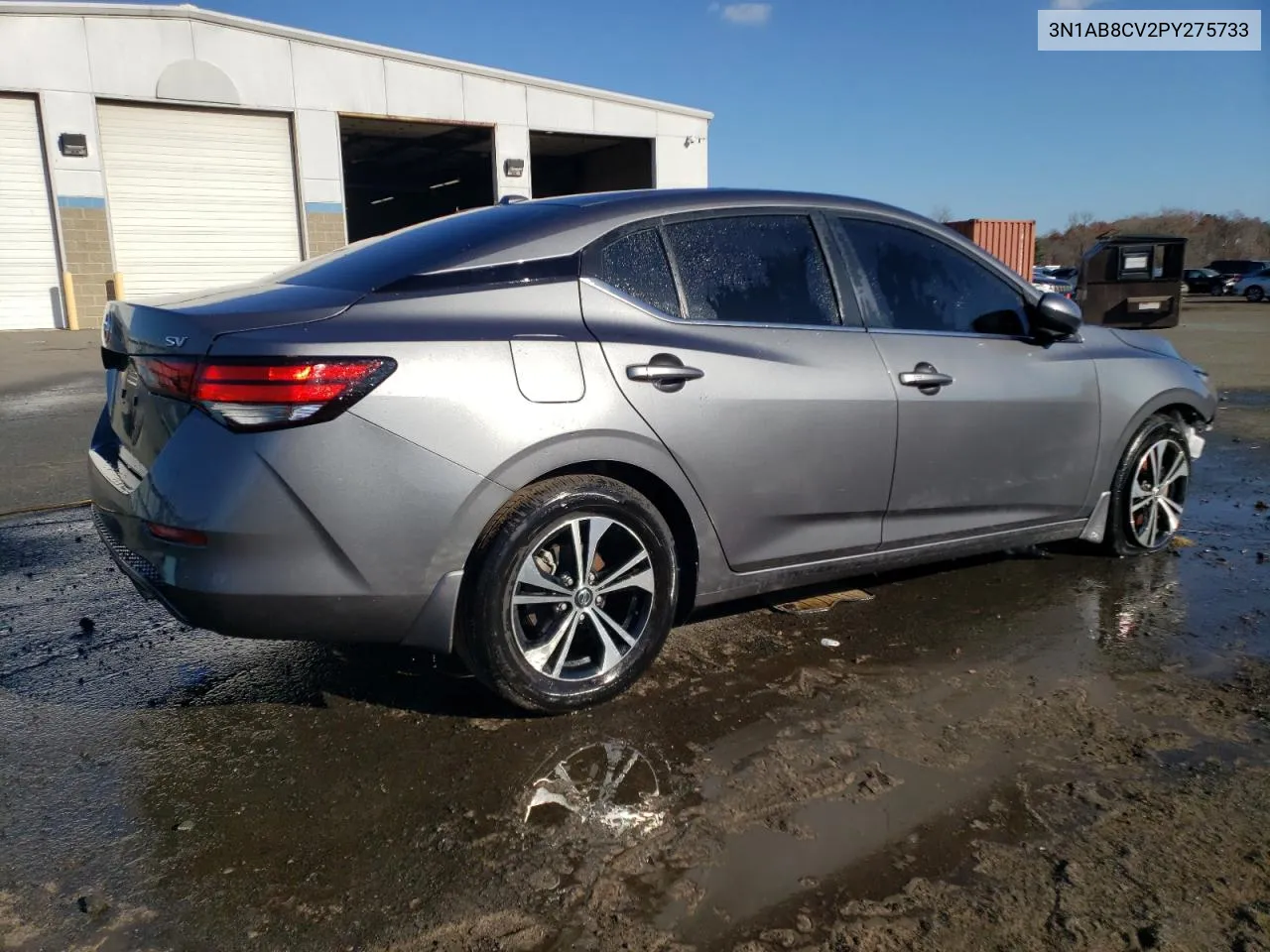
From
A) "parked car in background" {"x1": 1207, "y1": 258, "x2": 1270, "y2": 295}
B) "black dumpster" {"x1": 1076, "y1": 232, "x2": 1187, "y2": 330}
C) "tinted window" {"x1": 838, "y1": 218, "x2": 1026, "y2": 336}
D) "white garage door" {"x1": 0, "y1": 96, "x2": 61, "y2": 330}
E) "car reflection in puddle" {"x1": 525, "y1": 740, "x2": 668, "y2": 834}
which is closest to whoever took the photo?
"car reflection in puddle" {"x1": 525, "y1": 740, "x2": 668, "y2": 834}

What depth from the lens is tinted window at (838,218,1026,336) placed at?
3.89 m

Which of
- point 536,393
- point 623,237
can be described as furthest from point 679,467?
point 623,237

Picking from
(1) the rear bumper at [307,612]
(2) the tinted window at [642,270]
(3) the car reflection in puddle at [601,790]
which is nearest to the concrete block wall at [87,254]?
(1) the rear bumper at [307,612]

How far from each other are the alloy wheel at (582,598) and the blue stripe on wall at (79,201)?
69.1 feet

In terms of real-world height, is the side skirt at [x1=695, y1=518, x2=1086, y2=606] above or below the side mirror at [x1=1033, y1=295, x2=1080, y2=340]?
below

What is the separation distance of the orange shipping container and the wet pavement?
22.7 m

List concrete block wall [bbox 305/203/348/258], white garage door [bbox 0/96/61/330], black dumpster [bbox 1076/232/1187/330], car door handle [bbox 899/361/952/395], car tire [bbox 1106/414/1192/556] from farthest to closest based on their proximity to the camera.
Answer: concrete block wall [bbox 305/203/348/258] < white garage door [bbox 0/96/61/330] < black dumpster [bbox 1076/232/1187/330] < car tire [bbox 1106/414/1192/556] < car door handle [bbox 899/361/952/395]

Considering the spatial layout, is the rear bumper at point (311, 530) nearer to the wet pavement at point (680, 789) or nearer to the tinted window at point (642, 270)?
the wet pavement at point (680, 789)

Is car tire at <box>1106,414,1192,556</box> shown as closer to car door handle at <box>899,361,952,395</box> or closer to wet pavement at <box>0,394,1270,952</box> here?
wet pavement at <box>0,394,1270,952</box>

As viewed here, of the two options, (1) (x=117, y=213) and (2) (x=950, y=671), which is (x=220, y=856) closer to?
(2) (x=950, y=671)

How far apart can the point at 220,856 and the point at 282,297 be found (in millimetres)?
1559

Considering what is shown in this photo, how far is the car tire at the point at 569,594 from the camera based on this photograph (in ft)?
9.64

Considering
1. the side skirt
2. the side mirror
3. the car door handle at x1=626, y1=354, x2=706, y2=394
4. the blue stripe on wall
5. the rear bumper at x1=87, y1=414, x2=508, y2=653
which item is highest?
the blue stripe on wall

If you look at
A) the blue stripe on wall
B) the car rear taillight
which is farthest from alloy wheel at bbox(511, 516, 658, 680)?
the blue stripe on wall
